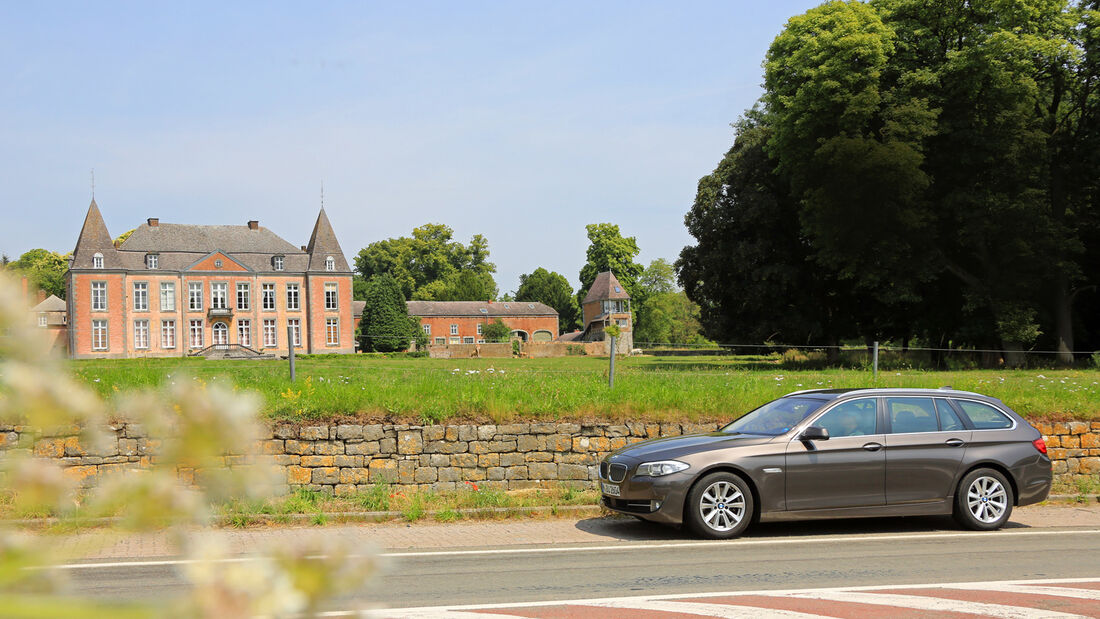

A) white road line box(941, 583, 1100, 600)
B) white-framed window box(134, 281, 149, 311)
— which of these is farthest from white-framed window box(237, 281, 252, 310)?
white road line box(941, 583, 1100, 600)

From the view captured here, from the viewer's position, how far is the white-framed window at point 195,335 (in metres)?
79.6

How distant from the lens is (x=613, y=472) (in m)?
11.5

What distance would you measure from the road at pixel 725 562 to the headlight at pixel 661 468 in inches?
32.8

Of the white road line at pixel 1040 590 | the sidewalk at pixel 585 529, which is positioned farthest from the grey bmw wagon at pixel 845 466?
the white road line at pixel 1040 590

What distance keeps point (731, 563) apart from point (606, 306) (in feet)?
300

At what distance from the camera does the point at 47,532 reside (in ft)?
2.78

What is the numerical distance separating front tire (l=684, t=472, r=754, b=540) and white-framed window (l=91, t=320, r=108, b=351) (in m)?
74.2

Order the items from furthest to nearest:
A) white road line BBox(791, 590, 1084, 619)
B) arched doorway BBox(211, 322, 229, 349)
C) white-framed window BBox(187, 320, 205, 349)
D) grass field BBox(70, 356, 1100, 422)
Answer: arched doorway BBox(211, 322, 229, 349)
white-framed window BBox(187, 320, 205, 349)
grass field BBox(70, 356, 1100, 422)
white road line BBox(791, 590, 1084, 619)

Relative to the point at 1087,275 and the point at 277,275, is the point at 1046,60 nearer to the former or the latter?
the point at 1087,275

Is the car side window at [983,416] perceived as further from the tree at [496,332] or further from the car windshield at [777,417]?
the tree at [496,332]

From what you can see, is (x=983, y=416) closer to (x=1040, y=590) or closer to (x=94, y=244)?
(x=1040, y=590)

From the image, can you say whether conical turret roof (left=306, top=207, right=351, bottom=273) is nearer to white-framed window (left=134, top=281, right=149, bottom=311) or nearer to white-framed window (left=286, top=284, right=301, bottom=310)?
white-framed window (left=286, top=284, right=301, bottom=310)

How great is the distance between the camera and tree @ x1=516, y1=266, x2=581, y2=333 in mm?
127250

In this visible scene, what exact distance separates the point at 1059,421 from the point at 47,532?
1689 centimetres
